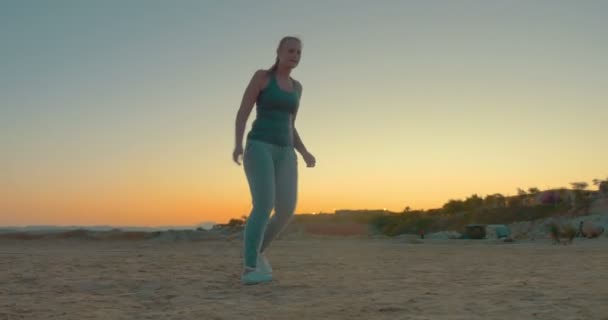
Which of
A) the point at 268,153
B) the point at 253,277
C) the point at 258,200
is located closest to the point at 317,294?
the point at 253,277

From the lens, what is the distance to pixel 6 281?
17.4 ft

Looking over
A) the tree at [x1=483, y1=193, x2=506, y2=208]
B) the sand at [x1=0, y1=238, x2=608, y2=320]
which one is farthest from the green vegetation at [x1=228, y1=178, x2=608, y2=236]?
the sand at [x1=0, y1=238, x2=608, y2=320]

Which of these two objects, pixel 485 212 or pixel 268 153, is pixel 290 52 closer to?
pixel 268 153

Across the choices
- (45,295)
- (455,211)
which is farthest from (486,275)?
(455,211)

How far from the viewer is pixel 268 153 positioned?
16.6 ft

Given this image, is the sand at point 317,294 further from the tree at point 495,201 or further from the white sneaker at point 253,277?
the tree at point 495,201

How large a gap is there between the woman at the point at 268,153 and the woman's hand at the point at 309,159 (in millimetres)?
259

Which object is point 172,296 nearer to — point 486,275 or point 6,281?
point 6,281

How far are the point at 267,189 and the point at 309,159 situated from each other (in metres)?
0.76

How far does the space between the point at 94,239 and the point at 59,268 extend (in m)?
13.3

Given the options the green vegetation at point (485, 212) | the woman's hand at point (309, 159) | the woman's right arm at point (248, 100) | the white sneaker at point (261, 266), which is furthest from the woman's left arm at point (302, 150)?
the green vegetation at point (485, 212)

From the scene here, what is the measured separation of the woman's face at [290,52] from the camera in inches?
205

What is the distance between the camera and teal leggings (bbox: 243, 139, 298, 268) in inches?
195

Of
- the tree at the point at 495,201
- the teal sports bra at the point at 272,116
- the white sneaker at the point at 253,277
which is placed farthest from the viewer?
the tree at the point at 495,201
